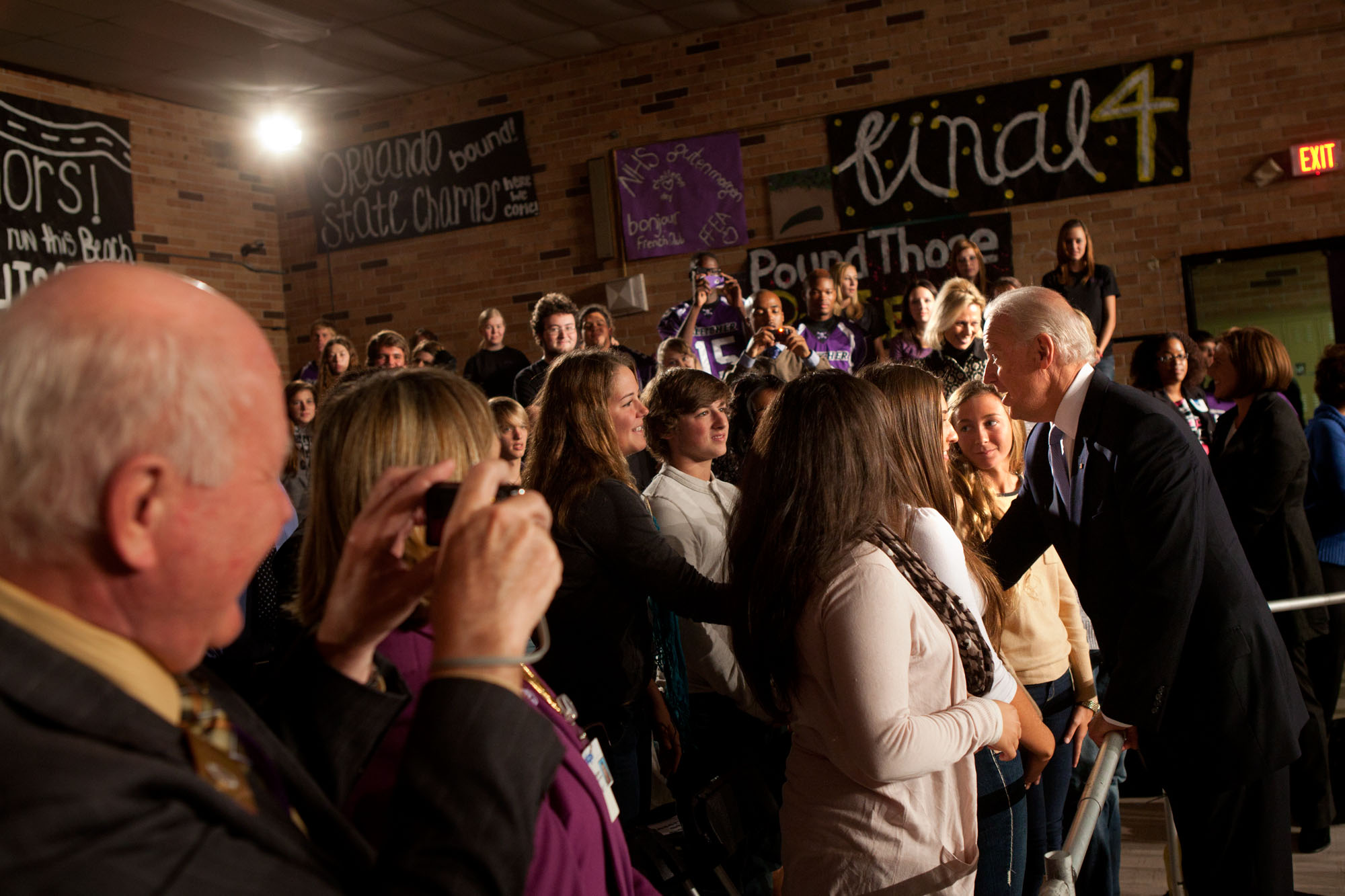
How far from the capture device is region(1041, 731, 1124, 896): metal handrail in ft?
4.63

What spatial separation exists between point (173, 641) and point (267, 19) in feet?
25.3

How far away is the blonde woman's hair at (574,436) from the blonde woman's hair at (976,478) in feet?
3.46

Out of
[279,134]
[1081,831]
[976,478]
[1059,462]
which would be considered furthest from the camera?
[279,134]

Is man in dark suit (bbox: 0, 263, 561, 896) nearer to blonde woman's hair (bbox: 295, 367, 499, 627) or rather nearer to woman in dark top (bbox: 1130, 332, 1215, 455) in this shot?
blonde woman's hair (bbox: 295, 367, 499, 627)

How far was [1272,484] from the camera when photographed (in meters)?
3.89

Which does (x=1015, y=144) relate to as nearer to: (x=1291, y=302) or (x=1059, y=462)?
(x=1291, y=302)

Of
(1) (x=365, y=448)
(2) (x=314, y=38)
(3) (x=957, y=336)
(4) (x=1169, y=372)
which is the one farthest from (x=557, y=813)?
(2) (x=314, y=38)

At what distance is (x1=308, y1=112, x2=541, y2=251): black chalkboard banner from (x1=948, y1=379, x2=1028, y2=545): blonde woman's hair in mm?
6432

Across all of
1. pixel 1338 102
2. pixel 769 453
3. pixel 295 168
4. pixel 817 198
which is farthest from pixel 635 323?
pixel 769 453

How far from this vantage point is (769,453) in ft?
6.30

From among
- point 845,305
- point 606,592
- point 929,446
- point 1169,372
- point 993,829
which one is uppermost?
point 845,305

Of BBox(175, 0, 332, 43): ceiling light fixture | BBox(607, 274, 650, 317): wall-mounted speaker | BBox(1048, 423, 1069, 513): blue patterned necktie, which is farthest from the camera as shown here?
BBox(607, 274, 650, 317): wall-mounted speaker

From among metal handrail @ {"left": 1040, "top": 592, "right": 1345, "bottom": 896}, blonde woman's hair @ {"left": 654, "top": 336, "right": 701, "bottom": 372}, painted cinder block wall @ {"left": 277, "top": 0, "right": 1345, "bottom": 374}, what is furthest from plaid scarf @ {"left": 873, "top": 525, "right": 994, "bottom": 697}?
painted cinder block wall @ {"left": 277, "top": 0, "right": 1345, "bottom": 374}

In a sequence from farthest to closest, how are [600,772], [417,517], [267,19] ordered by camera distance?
[267,19]
[600,772]
[417,517]
